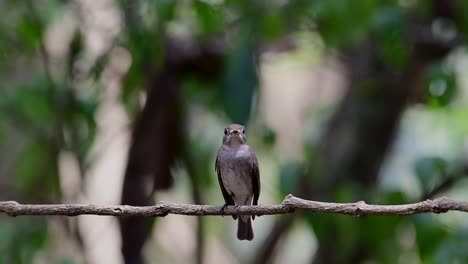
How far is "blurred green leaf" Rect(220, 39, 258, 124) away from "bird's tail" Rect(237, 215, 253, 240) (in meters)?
0.63

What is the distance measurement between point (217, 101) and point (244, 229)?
3.08ft

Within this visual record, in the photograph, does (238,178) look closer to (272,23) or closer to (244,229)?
(244,229)

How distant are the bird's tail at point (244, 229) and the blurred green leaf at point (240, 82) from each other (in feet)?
2.08

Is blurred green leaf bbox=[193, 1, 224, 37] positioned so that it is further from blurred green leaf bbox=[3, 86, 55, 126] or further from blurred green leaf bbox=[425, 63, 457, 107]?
blurred green leaf bbox=[425, 63, 457, 107]

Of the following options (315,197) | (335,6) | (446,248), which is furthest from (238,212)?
(315,197)

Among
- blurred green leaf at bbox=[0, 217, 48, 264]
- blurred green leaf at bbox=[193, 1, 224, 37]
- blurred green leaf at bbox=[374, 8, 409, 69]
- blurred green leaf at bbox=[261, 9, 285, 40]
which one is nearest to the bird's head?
blurred green leaf at bbox=[193, 1, 224, 37]

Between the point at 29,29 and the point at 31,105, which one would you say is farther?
the point at 31,105

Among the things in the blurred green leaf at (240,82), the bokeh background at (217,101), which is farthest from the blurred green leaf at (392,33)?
the blurred green leaf at (240,82)

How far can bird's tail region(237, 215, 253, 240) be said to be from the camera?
5.85m

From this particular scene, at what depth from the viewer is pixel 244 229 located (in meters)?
5.89

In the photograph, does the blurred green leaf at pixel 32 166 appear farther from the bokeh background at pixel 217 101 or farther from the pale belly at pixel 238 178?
the pale belly at pixel 238 178

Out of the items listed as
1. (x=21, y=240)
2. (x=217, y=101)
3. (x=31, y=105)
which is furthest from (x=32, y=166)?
(x=217, y=101)

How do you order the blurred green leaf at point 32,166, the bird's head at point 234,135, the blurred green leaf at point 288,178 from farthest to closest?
the blurred green leaf at point 32,166 < the blurred green leaf at point 288,178 < the bird's head at point 234,135

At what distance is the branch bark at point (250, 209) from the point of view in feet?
11.1
